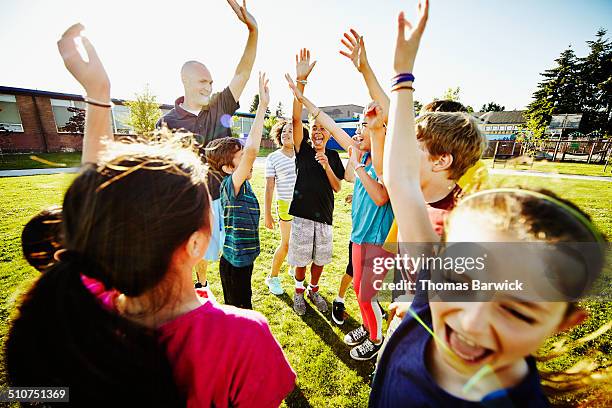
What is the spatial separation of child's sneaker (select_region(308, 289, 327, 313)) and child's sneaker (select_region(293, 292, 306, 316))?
0.21 m

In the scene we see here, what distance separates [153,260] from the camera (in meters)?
0.91

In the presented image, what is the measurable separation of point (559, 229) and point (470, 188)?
15.9 inches

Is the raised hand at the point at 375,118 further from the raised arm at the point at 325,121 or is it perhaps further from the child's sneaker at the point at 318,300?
the child's sneaker at the point at 318,300

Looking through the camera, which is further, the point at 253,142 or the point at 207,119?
the point at 207,119

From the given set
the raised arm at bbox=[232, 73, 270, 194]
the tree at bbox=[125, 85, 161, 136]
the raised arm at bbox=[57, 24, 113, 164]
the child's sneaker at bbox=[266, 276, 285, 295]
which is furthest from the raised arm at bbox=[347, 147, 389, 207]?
the tree at bbox=[125, 85, 161, 136]

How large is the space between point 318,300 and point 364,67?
3.04 m

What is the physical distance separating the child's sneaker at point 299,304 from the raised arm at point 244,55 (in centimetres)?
266

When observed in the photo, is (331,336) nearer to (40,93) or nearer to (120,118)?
(120,118)

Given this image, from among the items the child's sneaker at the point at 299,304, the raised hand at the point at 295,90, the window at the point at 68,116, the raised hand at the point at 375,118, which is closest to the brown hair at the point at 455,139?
the raised hand at the point at 375,118

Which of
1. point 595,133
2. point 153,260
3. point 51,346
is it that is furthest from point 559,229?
point 595,133

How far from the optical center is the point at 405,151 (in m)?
1.12

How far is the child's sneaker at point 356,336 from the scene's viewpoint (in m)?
3.09

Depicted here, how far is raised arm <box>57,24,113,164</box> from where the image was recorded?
1.38m

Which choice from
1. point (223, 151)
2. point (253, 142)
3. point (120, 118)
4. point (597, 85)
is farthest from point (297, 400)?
point (597, 85)
